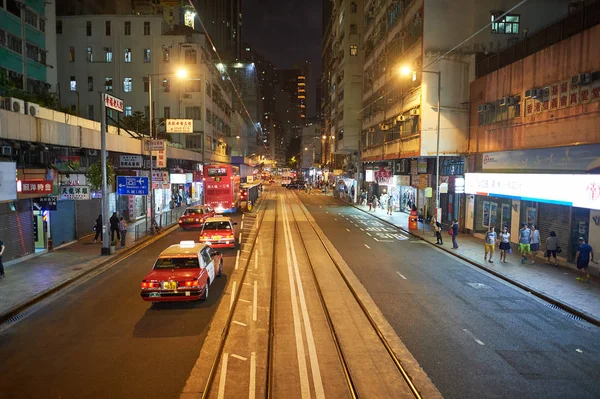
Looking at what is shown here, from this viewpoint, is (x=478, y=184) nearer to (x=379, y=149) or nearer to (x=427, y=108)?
(x=427, y=108)

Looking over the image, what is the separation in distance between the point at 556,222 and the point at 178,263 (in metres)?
16.6

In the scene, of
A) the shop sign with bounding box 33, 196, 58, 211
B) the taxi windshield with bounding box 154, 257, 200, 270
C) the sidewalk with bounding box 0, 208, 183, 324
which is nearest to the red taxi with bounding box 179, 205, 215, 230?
the sidewalk with bounding box 0, 208, 183, 324

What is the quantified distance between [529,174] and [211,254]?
14917 millimetres

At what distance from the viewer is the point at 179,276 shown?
12320mm

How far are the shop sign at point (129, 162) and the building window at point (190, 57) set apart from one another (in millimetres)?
28480

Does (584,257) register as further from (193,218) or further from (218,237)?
(193,218)

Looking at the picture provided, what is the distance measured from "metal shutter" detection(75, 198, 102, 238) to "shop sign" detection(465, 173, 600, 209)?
2270 cm

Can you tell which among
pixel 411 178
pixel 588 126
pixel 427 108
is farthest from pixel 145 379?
pixel 411 178

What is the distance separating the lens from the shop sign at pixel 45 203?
2036 centimetres

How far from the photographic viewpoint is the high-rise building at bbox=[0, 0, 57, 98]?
3675 cm

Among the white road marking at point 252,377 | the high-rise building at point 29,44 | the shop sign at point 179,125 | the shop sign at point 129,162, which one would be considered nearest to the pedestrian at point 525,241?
the white road marking at point 252,377

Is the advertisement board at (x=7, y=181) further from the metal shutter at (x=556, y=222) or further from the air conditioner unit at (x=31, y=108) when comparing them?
the metal shutter at (x=556, y=222)

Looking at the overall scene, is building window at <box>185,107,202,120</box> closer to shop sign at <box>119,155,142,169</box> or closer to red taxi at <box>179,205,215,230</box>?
shop sign at <box>119,155,142,169</box>

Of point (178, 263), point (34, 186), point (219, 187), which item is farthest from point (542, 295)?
point (219, 187)
